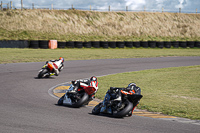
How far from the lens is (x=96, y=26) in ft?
186

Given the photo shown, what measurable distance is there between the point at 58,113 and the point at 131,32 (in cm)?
5335

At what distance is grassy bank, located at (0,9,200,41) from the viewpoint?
46719mm

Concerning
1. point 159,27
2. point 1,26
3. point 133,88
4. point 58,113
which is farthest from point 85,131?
point 159,27

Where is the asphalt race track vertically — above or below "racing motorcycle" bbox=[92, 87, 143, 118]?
below

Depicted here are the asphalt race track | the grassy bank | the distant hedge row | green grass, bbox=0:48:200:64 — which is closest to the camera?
the asphalt race track

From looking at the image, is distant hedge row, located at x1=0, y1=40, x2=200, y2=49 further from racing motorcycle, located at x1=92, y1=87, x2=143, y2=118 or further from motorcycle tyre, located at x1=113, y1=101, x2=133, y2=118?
motorcycle tyre, located at x1=113, y1=101, x2=133, y2=118

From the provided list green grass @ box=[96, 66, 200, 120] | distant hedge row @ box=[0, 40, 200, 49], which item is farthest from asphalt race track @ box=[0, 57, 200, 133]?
distant hedge row @ box=[0, 40, 200, 49]

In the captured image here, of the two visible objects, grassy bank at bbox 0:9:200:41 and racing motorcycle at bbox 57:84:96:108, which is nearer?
racing motorcycle at bbox 57:84:96:108

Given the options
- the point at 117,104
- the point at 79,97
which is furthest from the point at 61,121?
the point at 79,97

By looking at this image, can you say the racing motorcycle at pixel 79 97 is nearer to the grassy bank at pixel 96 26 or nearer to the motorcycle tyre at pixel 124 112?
the motorcycle tyre at pixel 124 112

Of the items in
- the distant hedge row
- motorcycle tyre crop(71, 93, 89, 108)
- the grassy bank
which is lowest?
motorcycle tyre crop(71, 93, 89, 108)

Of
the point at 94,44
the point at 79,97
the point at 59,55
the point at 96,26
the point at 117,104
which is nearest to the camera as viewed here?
the point at 117,104

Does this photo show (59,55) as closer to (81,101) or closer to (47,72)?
(47,72)

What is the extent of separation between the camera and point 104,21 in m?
59.8
